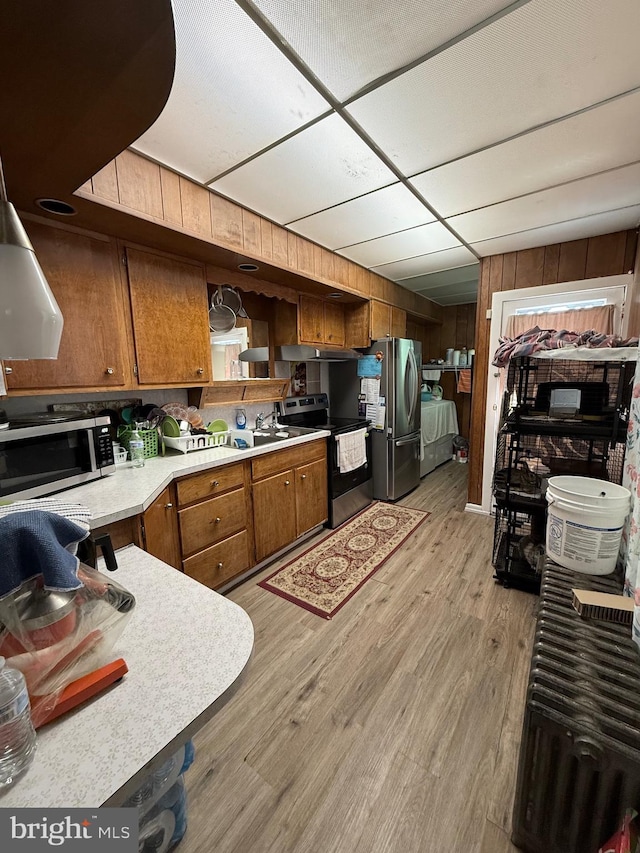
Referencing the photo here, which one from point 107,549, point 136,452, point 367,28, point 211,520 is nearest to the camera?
point 107,549

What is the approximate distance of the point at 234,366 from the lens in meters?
2.69

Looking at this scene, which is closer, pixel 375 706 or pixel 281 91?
pixel 281 91

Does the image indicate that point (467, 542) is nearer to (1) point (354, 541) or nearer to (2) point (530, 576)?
(2) point (530, 576)

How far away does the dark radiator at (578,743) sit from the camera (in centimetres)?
85

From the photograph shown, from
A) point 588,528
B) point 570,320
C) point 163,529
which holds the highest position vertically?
point 570,320

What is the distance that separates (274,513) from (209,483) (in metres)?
0.65

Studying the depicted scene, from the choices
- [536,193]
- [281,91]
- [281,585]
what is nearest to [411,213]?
[536,193]

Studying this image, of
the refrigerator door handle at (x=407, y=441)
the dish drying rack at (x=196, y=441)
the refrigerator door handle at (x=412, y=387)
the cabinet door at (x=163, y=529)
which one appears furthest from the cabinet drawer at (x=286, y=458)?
the refrigerator door handle at (x=412, y=387)

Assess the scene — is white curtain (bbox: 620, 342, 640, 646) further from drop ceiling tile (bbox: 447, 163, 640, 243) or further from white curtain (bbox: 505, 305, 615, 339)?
white curtain (bbox: 505, 305, 615, 339)

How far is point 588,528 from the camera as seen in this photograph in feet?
4.73

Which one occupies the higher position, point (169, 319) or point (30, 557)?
point (169, 319)

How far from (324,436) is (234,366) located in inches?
36.8

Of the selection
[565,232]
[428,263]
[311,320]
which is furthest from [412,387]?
[565,232]

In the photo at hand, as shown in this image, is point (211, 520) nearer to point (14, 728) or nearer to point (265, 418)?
point (265, 418)
